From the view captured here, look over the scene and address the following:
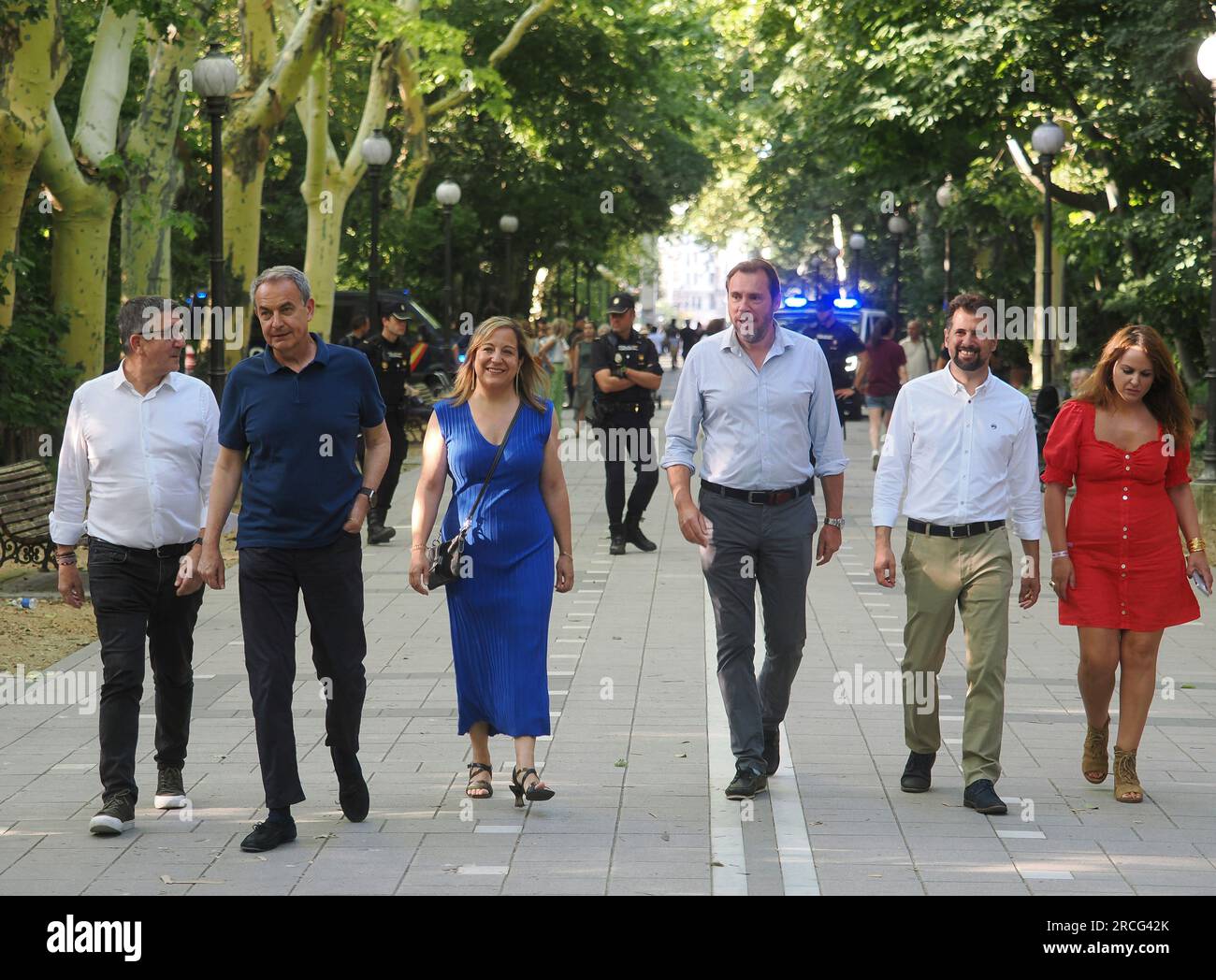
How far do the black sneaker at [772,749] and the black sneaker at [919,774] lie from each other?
516mm

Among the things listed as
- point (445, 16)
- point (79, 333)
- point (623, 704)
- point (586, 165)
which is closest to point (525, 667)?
point (623, 704)

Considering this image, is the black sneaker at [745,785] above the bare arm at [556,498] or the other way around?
the other way around

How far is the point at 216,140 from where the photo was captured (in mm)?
15523

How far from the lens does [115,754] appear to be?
630 cm

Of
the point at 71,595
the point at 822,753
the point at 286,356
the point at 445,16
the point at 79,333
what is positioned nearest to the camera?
the point at 286,356

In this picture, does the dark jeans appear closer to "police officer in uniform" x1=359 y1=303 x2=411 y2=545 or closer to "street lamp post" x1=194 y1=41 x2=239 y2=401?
"police officer in uniform" x1=359 y1=303 x2=411 y2=545

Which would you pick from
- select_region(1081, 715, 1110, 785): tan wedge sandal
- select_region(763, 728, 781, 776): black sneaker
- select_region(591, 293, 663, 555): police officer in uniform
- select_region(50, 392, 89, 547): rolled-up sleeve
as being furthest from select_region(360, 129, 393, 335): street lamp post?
select_region(1081, 715, 1110, 785): tan wedge sandal

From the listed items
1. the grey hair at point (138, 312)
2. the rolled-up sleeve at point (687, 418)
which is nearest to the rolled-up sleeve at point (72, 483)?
the grey hair at point (138, 312)

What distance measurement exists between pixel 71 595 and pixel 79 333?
11046 mm

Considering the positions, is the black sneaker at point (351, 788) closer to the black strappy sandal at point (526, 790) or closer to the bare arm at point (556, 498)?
the black strappy sandal at point (526, 790)

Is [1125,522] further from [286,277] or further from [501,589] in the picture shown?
[286,277]

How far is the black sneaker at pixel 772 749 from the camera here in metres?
7.11

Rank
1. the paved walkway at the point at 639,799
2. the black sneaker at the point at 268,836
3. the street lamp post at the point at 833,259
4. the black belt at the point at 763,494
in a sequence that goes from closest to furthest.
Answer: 1. the paved walkway at the point at 639,799
2. the black sneaker at the point at 268,836
3. the black belt at the point at 763,494
4. the street lamp post at the point at 833,259

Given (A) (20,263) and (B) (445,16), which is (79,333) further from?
(B) (445,16)
